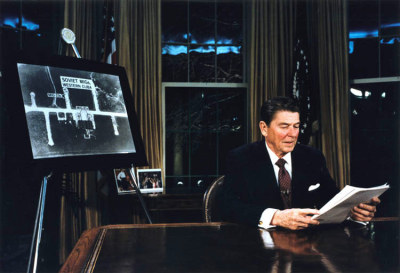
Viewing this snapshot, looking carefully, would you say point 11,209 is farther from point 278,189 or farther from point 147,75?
point 278,189

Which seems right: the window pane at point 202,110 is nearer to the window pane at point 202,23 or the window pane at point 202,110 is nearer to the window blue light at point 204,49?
the window blue light at point 204,49

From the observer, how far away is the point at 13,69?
199cm

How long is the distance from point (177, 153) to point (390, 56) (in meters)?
2.31

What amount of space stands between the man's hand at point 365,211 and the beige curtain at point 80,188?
2.52 meters

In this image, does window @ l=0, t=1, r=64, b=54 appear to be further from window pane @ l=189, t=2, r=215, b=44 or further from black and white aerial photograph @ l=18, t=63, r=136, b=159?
black and white aerial photograph @ l=18, t=63, r=136, b=159

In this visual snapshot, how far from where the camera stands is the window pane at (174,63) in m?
3.82

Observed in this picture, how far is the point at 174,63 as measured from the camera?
383cm

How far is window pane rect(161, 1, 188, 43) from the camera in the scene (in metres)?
3.83

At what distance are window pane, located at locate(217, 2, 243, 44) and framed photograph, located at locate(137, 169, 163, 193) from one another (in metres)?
1.52

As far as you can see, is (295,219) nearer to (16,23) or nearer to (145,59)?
(145,59)

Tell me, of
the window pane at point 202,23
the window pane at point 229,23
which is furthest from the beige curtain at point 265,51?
the window pane at point 202,23

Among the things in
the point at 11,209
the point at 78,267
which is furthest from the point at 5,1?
the point at 78,267

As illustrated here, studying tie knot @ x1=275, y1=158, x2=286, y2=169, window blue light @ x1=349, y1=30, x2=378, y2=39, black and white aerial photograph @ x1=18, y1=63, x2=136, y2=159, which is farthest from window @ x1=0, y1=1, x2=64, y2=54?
window blue light @ x1=349, y1=30, x2=378, y2=39

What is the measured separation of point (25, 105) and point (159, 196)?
1.53 m
